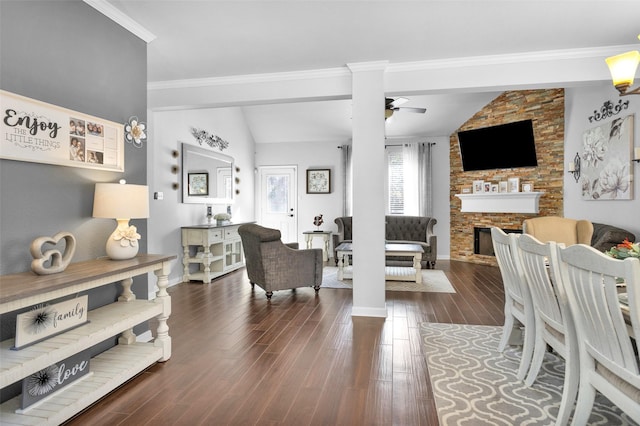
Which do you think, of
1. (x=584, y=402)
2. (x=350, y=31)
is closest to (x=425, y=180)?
(x=350, y=31)

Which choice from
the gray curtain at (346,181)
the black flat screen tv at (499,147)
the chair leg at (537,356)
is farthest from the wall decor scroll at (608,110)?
the gray curtain at (346,181)

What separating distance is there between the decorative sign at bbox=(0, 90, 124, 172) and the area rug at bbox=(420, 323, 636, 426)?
276 centimetres

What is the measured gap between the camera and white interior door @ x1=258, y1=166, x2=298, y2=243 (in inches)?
341

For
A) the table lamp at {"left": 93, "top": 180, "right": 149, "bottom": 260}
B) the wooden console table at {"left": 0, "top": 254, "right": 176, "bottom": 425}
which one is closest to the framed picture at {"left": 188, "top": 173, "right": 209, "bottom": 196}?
the wooden console table at {"left": 0, "top": 254, "right": 176, "bottom": 425}

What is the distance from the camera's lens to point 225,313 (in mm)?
4043

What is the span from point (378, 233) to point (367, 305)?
772 millimetres

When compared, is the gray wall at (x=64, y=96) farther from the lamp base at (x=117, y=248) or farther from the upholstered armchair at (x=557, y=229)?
the upholstered armchair at (x=557, y=229)

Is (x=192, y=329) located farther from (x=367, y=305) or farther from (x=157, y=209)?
(x=157, y=209)

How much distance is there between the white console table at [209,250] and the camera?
18.3 feet

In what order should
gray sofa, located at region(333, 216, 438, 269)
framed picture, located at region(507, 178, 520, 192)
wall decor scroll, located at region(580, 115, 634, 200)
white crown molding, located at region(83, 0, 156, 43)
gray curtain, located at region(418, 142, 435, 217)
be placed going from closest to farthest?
white crown molding, located at region(83, 0, 156, 43) < wall decor scroll, located at region(580, 115, 634, 200) < framed picture, located at region(507, 178, 520, 192) < gray sofa, located at region(333, 216, 438, 269) < gray curtain, located at region(418, 142, 435, 217)

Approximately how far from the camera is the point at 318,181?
27.9 ft

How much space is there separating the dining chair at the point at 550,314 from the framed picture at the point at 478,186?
5319 millimetres

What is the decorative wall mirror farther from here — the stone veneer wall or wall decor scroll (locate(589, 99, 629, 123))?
wall decor scroll (locate(589, 99, 629, 123))

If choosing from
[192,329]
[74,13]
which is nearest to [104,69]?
[74,13]
